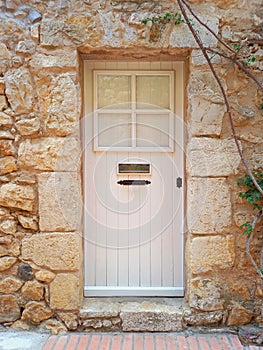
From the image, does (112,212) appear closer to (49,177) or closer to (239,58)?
(49,177)

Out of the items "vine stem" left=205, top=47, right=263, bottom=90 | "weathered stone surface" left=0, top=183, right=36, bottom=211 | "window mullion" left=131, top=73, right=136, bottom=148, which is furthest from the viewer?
"window mullion" left=131, top=73, right=136, bottom=148

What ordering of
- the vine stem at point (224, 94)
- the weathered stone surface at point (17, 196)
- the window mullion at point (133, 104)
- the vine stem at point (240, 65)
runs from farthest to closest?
1. the window mullion at point (133, 104)
2. the weathered stone surface at point (17, 196)
3. the vine stem at point (240, 65)
4. the vine stem at point (224, 94)

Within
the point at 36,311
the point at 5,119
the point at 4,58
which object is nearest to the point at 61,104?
the point at 5,119

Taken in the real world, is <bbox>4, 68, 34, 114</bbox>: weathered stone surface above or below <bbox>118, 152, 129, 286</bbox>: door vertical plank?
above

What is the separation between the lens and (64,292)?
268 centimetres

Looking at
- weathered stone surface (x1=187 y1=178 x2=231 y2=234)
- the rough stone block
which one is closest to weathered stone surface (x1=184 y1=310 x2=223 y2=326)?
the rough stone block

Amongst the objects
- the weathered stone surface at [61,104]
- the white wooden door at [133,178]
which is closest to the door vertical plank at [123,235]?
the white wooden door at [133,178]

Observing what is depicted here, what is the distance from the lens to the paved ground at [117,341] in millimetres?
2488

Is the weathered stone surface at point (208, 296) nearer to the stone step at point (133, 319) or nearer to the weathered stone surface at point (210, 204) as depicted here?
the stone step at point (133, 319)

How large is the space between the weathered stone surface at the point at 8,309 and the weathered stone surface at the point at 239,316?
1546 mm

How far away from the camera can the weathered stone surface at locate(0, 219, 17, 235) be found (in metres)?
2.66

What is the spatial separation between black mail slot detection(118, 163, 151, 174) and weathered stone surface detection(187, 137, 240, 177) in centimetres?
41

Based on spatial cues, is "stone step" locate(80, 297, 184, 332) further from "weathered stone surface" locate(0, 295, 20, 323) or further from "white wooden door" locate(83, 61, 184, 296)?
"weathered stone surface" locate(0, 295, 20, 323)

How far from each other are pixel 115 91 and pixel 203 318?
1.82 meters
